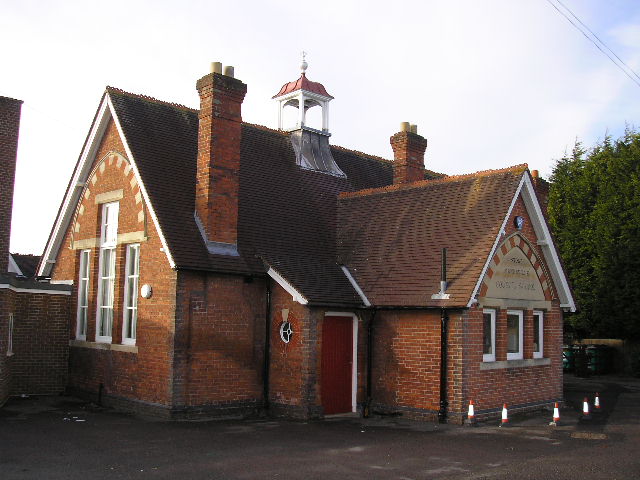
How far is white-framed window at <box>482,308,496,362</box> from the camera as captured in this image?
15.2 metres

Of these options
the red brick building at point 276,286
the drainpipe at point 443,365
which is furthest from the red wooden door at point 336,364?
the drainpipe at point 443,365

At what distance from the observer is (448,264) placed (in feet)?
49.9

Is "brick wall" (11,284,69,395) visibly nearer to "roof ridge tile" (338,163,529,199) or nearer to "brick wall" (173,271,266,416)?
"brick wall" (173,271,266,416)

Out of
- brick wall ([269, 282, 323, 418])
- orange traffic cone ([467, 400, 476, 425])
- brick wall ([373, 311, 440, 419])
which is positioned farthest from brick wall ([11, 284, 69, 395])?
orange traffic cone ([467, 400, 476, 425])

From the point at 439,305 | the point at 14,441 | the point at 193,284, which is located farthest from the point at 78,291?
the point at 439,305

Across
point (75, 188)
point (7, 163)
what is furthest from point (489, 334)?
point (7, 163)

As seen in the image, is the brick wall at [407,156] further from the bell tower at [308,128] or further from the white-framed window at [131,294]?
the white-framed window at [131,294]

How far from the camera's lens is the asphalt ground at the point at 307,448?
9.54 meters

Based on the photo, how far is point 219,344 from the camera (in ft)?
48.5

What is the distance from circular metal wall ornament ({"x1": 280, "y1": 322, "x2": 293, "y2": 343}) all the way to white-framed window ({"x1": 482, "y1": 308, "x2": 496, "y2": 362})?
437 centimetres

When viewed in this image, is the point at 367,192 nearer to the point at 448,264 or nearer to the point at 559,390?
the point at 448,264

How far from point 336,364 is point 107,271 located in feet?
20.8

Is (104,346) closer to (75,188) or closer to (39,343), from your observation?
(39,343)

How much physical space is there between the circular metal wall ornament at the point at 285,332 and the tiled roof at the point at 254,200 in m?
1.01
